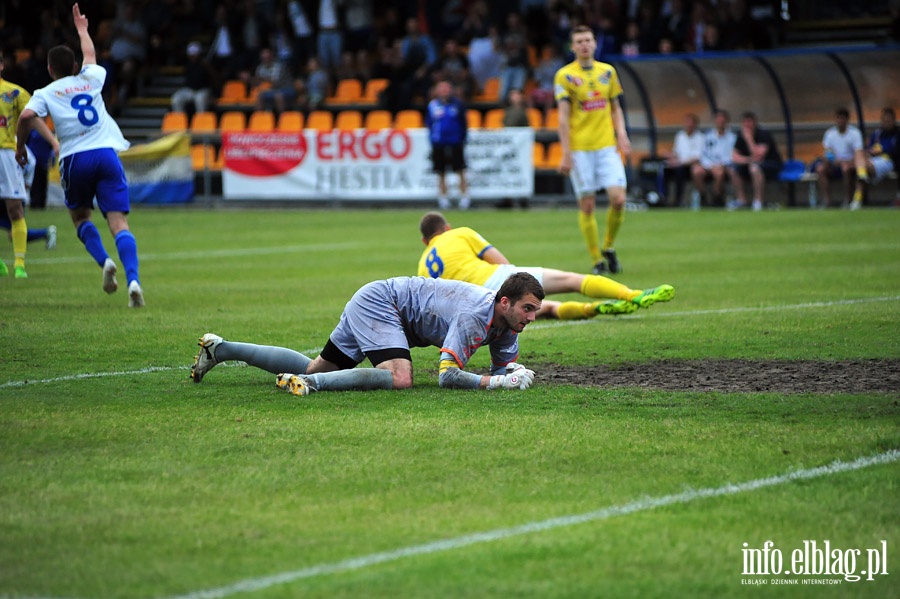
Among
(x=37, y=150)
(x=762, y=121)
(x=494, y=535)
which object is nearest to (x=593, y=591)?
(x=494, y=535)

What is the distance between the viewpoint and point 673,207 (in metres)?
25.5

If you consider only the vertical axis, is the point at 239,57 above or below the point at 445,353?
above

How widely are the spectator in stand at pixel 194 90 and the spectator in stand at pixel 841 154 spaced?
15.2 meters

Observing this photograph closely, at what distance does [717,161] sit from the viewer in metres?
24.8

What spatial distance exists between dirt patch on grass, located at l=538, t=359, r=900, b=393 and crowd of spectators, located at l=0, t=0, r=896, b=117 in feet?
64.3

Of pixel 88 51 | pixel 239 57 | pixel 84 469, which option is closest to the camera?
pixel 84 469

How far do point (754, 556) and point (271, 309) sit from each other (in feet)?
25.1

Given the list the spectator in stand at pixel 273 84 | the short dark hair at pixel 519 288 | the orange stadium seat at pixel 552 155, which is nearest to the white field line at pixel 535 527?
the short dark hair at pixel 519 288

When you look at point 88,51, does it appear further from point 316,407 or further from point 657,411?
point 657,411

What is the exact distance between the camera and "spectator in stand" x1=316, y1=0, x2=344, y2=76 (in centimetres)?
3133

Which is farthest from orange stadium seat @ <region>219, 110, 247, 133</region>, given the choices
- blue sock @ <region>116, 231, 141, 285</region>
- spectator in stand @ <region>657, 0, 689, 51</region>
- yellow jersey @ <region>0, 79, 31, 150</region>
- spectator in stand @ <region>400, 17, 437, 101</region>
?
blue sock @ <region>116, 231, 141, 285</region>

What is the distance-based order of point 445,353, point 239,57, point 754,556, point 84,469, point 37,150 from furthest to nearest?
1. point 239,57
2. point 37,150
3. point 445,353
4. point 84,469
5. point 754,556

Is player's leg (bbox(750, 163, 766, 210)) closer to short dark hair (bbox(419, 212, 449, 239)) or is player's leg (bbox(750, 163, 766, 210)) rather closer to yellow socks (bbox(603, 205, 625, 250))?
yellow socks (bbox(603, 205, 625, 250))

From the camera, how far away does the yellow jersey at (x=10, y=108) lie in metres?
13.4
